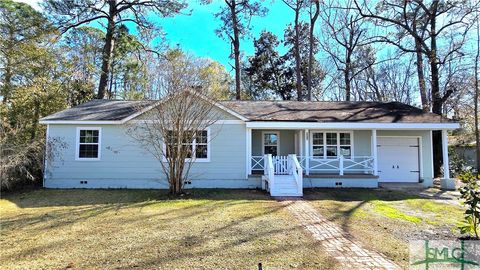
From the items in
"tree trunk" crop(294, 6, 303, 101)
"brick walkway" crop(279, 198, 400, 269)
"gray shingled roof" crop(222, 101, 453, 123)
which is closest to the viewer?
"brick walkway" crop(279, 198, 400, 269)

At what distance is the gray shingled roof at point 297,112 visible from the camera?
1417 centimetres

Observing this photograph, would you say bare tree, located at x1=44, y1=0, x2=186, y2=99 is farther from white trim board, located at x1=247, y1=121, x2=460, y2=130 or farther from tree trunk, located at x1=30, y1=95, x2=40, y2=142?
white trim board, located at x1=247, y1=121, x2=460, y2=130

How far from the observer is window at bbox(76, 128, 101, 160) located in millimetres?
13664

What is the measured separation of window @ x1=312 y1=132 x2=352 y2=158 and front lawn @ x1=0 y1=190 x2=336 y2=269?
5.22 m

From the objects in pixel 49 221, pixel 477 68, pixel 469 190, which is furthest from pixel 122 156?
pixel 477 68

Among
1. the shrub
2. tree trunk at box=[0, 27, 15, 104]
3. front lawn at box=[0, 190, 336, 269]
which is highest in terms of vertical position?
tree trunk at box=[0, 27, 15, 104]

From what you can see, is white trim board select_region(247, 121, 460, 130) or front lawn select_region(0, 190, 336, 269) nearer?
front lawn select_region(0, 190, 336, 269)

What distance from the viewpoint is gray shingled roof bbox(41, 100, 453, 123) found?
1417 centimetres

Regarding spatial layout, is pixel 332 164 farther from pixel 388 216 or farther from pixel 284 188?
pixel 388 216

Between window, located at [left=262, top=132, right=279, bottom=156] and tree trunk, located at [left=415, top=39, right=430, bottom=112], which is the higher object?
tree trunk, located at [left=415, top=39, right=430, bottom=112]

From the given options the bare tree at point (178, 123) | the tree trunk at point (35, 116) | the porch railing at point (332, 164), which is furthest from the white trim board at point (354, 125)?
the tree trunk at point (35, 116)

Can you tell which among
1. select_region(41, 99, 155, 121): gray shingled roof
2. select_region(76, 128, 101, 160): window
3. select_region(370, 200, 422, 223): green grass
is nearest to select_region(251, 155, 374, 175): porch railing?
select_region(370, 200, 422, 223): green grass

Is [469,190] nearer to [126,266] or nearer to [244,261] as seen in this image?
[244,261]

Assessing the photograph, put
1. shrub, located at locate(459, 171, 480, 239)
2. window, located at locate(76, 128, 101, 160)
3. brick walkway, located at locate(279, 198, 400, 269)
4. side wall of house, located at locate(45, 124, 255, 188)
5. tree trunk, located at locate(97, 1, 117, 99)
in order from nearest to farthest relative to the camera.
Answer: brick walkway, located at locate(279, 198, 400, 269) < shrub, located at locate(459, 171, 480, 239) < side wall of house, located at locate(45, 124, 255, 188) < window, located at locate(76, 128, 101, 160) < tree trunk, located at locate(97, 1, 117, 99)
